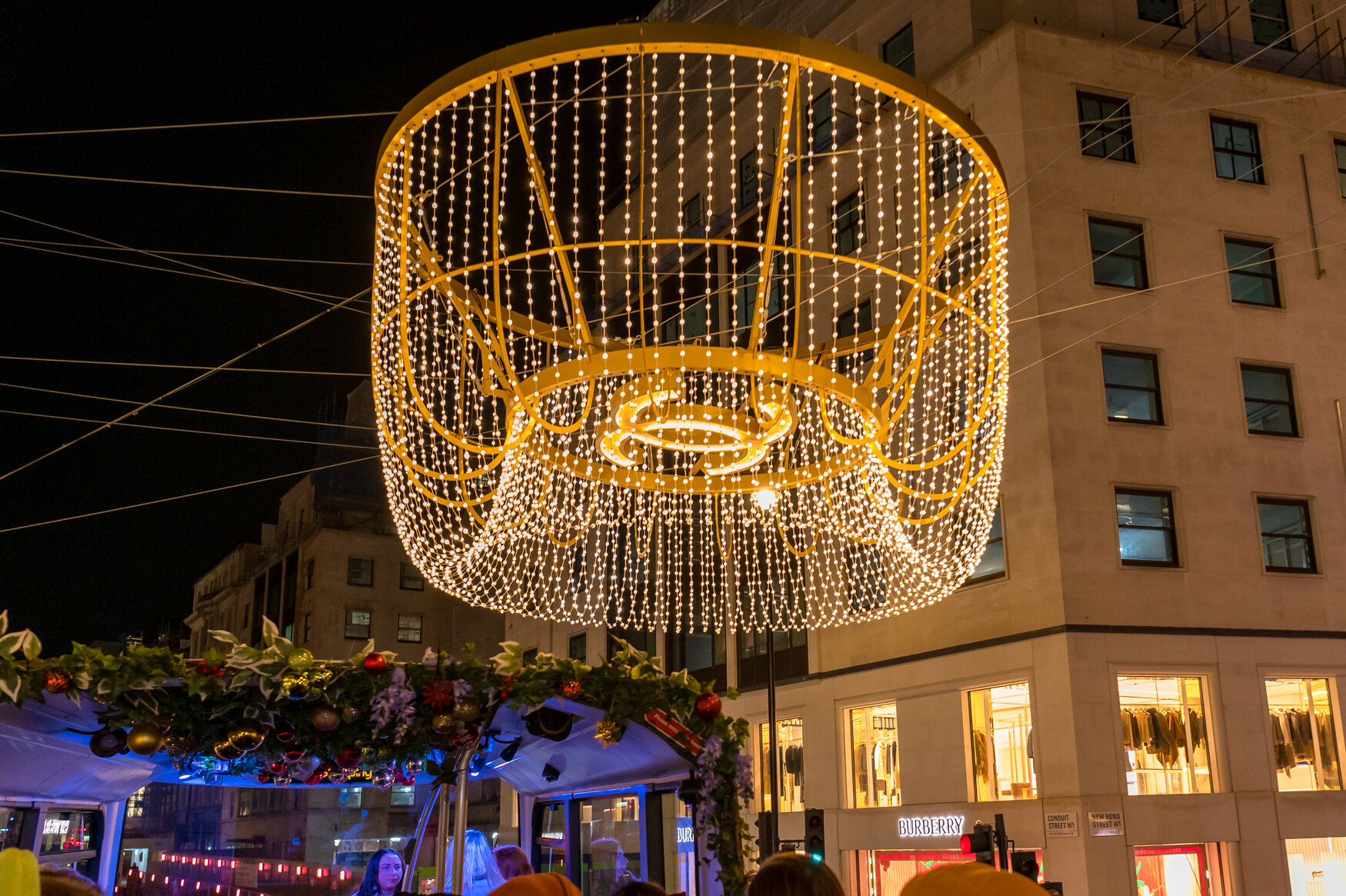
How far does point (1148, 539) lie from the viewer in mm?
21547

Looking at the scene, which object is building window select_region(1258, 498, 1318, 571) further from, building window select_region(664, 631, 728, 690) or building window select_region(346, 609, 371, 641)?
building window select_region(346, 609, 371, 641)

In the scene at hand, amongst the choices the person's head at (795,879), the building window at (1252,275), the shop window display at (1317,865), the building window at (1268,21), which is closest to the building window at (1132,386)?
the building window at (1252,275)

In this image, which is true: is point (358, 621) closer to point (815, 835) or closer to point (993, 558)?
point (993, 558)

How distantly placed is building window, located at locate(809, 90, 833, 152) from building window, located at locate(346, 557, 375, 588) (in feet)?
104

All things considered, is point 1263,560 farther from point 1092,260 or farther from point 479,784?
point 479,784

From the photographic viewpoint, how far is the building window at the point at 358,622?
5106cm

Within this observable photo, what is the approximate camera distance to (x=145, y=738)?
7.50 m

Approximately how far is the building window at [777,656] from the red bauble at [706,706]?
17.3 m

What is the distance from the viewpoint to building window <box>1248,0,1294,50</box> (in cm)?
2620

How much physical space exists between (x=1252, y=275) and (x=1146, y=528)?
20.8 ft

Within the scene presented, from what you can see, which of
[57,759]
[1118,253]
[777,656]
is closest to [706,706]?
[57,759]

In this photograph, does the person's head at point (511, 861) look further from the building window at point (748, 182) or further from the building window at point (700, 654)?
the building window at point (748, 182)

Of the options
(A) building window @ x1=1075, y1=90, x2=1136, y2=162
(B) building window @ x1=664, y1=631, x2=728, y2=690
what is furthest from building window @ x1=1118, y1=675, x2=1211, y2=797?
(B) building window @ x1=664, y1=631, x2=728, y2=690

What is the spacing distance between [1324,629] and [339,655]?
3661 centimetres
